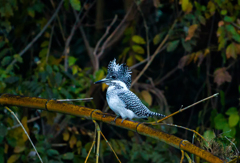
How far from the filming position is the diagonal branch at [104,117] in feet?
3.72

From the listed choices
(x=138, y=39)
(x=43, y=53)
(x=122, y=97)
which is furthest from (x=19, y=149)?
Result: (x=122, y=97)

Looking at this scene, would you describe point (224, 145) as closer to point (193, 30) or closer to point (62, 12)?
point (193, 30)

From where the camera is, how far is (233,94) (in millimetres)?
4000

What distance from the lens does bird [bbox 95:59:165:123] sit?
1684 millimetres

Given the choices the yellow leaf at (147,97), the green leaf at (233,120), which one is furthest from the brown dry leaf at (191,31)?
the green leaf at (233,120)

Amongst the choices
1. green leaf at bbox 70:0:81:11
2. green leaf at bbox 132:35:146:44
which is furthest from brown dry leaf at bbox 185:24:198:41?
green leaf at bbox 70:0:81:11

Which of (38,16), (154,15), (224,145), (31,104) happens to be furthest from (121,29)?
(224,145)

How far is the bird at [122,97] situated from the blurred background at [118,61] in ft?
2.60

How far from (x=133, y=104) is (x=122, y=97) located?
69mm

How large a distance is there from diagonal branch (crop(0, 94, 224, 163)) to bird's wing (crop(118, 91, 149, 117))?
0.20m

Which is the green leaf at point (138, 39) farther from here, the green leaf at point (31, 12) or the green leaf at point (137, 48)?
the green leaf at point (31, 12)

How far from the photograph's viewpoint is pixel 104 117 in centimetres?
148

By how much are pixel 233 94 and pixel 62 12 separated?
7.12ft

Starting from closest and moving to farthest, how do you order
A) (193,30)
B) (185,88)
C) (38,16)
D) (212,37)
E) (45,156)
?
1. (45,156)
2. (193,30)
3. (212,37)
4. (38,16)
5. (185,88)
